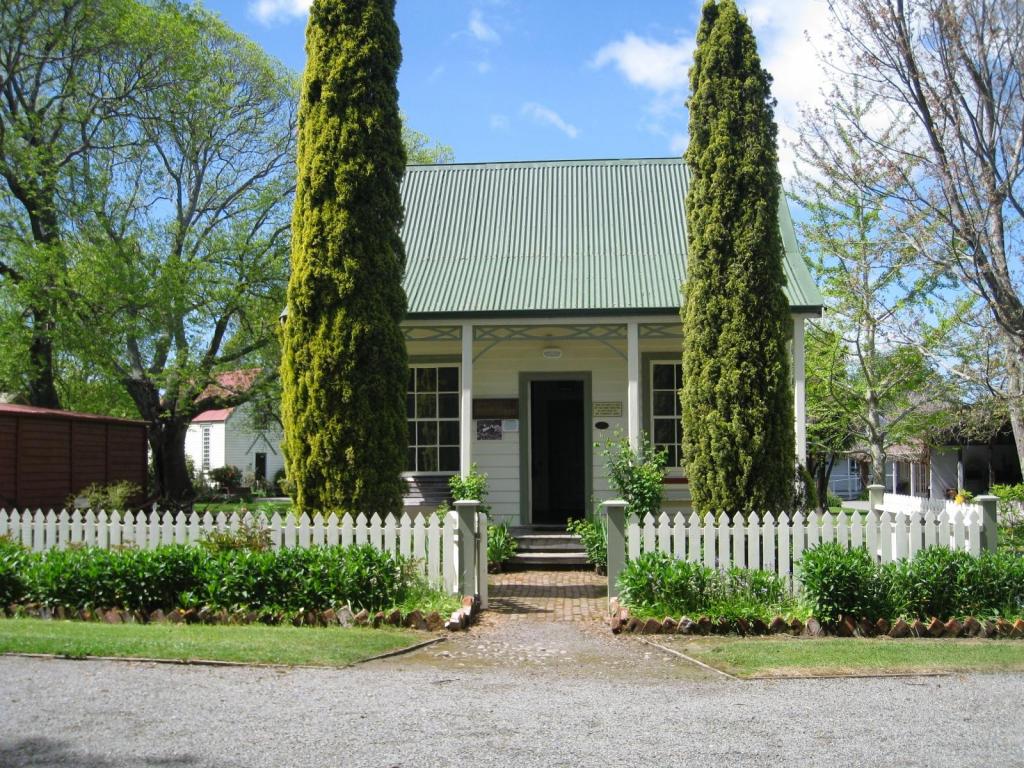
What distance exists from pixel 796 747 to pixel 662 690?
1.54 metres

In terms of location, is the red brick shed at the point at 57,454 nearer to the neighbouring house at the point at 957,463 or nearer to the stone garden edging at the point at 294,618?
the stone garden edging at the point at 294,618

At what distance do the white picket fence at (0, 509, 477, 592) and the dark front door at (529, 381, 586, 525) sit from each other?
485 centimetres

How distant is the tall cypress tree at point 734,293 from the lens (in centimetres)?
1080

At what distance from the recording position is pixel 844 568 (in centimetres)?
891

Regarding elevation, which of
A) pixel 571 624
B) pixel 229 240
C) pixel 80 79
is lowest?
pixel 571 624

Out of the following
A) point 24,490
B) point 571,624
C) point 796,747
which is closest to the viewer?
point 796,747

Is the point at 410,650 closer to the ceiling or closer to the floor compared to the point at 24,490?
closer to the floor

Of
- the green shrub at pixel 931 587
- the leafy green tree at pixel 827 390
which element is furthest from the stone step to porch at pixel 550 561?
the leafy green tree at pixel 827 390

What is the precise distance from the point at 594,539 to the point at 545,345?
358 cm

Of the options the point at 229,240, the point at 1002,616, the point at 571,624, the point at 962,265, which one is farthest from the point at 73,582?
the point at 229,240

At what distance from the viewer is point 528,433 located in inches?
605

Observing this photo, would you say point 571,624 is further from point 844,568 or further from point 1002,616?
point 1002,616

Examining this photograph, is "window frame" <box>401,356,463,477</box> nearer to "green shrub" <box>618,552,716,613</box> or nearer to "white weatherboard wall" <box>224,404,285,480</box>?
"green shrub" <box>618,552,716,613</box>

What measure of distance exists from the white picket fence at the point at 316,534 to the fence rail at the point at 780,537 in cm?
171
